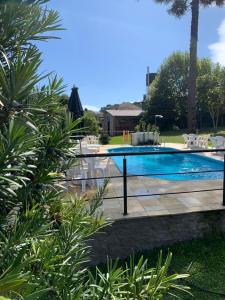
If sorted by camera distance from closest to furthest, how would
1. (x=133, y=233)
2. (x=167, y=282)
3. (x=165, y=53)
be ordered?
(x=167, y=282) → (x=133, y=233) → (x=165, y=53)

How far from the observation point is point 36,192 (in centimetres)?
176

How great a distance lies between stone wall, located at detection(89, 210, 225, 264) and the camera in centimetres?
371

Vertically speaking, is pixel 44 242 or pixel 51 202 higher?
pixel 51 202

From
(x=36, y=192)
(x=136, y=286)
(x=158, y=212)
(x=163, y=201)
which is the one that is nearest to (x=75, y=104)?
(x=163, y=201)

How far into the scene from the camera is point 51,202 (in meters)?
1.93

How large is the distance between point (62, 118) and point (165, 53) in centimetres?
3877

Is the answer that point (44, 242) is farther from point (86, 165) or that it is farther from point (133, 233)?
point (86, 165)

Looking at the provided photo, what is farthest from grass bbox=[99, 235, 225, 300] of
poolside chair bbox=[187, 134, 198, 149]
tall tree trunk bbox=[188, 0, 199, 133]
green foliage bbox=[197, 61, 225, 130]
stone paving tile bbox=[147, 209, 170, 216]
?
green foliage bbox=[197, 61, 225, 130]

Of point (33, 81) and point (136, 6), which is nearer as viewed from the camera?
point (33, 81)

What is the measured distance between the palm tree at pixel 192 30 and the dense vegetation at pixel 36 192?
15084 millimetres

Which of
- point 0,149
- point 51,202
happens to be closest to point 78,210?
point 51,202

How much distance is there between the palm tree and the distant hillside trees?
15.8 m

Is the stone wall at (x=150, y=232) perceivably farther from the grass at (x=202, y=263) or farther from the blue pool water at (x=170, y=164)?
the blue pool water at (x=170, y=164)

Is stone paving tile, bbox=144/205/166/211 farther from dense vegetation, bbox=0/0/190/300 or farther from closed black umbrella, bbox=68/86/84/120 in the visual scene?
closed black umbrella, bbox=68/86/84/120
